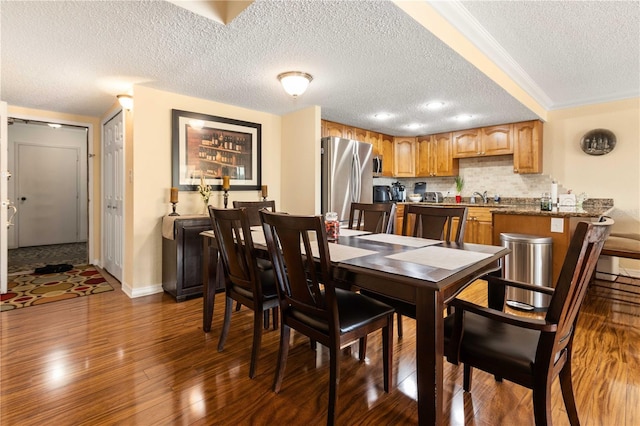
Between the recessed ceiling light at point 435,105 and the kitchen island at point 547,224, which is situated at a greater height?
the recessed ceiling light at point 435,105

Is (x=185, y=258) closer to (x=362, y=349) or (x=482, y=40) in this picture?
(x=362, y=349)

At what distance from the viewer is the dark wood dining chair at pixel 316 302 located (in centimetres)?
141

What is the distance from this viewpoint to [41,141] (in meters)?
5.99

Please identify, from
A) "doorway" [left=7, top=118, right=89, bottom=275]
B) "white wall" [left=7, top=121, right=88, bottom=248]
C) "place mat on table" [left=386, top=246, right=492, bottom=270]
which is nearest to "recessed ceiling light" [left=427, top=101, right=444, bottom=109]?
"place mat on table" [left=386, top=246, right=492, bottom=270]

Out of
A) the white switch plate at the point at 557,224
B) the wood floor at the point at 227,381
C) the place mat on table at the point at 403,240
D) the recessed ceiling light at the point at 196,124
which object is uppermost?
the recessed ceiling light at the point at 196,124

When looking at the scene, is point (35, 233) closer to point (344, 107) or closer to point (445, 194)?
point (344, 107)

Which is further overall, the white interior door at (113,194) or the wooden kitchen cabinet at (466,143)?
the wooden kitchen cabinet at (466,143)

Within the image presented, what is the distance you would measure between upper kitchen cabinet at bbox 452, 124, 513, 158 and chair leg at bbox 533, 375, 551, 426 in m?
4.33

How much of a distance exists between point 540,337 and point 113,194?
14.7 ft

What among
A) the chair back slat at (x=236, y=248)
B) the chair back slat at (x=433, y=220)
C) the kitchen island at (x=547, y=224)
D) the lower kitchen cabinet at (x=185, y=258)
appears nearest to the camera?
the chair back slat at (x=236, y=248)

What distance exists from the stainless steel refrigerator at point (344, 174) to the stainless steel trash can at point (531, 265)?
1973 mm

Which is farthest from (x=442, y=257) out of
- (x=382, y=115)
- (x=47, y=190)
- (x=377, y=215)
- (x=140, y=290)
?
(x=47, y=190)

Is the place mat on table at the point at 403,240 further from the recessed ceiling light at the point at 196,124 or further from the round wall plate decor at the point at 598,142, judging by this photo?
the round wall plate decor at the point at 598,142

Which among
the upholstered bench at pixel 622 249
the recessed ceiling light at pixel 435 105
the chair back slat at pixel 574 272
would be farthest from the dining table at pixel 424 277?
the recessed ceiling light at pixel 435 105
